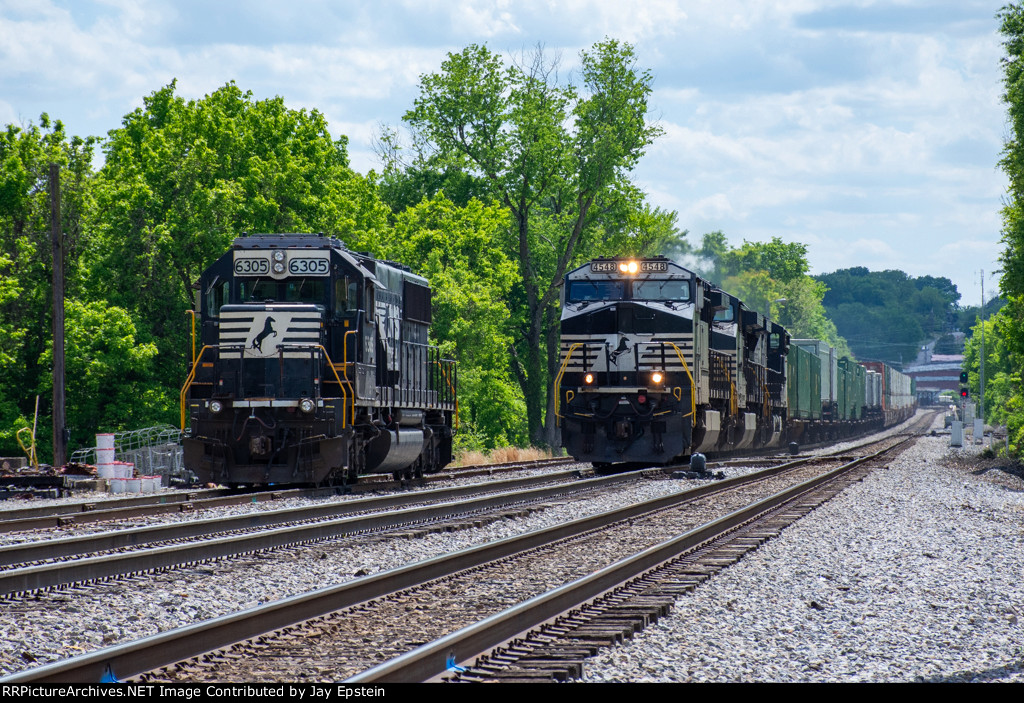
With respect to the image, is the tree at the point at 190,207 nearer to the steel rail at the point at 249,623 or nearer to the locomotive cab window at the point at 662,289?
the locomotive cab window at the point at 662,289

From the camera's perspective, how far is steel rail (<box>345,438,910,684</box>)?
527cm

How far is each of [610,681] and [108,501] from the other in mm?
10992

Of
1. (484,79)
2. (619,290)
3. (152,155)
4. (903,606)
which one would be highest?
(484,79)

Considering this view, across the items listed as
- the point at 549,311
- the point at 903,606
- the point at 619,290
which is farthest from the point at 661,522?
the point at 549,311

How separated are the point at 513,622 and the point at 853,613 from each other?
2536 millimetres

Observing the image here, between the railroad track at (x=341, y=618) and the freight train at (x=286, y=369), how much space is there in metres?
6.23

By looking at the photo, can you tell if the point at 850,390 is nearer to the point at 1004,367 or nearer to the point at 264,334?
the point at 1004,367

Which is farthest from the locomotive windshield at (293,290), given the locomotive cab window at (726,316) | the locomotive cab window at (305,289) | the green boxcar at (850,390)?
the green boxcar at (850,390)

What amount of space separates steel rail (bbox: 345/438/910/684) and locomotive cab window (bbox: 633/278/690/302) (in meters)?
11.7

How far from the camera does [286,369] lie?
1678cm

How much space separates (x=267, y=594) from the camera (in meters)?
8.18

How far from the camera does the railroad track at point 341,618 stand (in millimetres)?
A: 5469

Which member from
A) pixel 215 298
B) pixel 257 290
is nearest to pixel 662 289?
pixel 257 290
